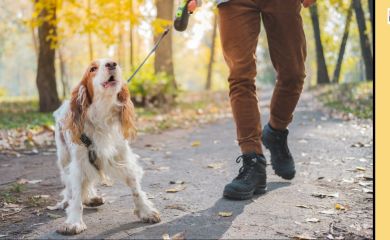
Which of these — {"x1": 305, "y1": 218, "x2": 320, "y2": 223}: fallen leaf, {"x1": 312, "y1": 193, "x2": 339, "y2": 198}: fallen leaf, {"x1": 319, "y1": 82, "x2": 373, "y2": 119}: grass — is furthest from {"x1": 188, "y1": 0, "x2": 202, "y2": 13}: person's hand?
{"x1": 319, "y1": 82, "x2": 373, "y2": 119}: grass

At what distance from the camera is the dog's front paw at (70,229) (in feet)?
10.0

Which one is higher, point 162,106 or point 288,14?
point 288,14

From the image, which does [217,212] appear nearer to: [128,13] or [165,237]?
[165,237]

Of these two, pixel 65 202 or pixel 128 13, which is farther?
pixel 128 13

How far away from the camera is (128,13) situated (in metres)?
11.1

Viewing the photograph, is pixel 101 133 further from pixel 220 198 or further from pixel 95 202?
pixel 220 198

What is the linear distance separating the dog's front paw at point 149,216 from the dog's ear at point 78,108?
0.66m

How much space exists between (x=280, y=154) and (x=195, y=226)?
1.44m

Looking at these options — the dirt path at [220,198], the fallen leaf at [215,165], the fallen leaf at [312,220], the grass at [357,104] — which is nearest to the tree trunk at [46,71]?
the dirt path at [220,198]

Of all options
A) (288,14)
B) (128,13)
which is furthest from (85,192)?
(128,13)

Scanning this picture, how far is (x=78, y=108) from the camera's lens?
3402 mm

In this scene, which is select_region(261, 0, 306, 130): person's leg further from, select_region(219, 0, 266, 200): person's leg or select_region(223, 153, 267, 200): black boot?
select_region(223, 153, 267, 200): black boot

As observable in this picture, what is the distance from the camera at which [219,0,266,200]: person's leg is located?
3725 millimetres
